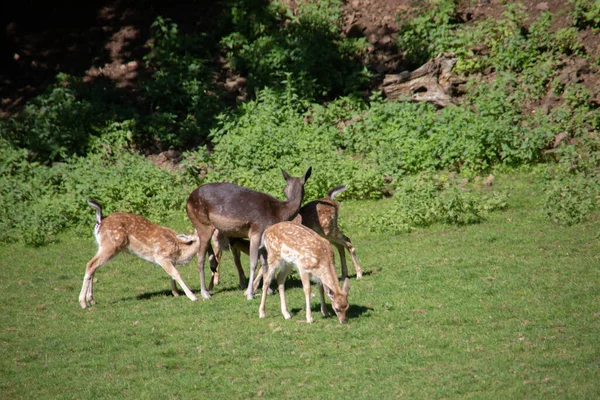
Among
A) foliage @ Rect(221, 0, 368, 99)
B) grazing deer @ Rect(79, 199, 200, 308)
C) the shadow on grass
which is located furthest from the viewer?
foliage @ Rect(221, 0, 368, 99)

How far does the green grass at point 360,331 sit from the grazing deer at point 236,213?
0.81m

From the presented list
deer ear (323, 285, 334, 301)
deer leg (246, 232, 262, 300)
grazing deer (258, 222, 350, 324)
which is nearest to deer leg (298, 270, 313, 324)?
grazing deer (258, 222, 350, 324)

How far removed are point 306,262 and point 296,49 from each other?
12290 millimetres

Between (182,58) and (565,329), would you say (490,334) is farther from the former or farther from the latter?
(182,58)

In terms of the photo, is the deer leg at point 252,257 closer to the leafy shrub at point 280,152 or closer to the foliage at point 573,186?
the leafy shrub at point 280,152

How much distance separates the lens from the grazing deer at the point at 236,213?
12508 millimetres

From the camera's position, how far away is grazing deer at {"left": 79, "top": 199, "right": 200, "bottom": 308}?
12359mm

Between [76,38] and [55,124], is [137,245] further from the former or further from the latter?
[76,38]

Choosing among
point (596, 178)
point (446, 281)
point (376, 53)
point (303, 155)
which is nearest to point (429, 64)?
point (376, 53)

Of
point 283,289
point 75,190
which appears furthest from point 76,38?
point 283,289

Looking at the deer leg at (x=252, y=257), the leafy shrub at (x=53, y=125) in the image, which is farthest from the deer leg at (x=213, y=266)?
the leafy shrub at (x=53, y=125)

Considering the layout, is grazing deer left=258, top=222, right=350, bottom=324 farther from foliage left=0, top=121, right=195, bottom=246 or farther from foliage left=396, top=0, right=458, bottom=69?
foliage left=396, top=0, right=458, bottom=69

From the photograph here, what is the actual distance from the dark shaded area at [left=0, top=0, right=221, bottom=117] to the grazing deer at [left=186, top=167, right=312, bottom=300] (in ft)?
35.8

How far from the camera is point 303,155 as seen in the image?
1811cm
